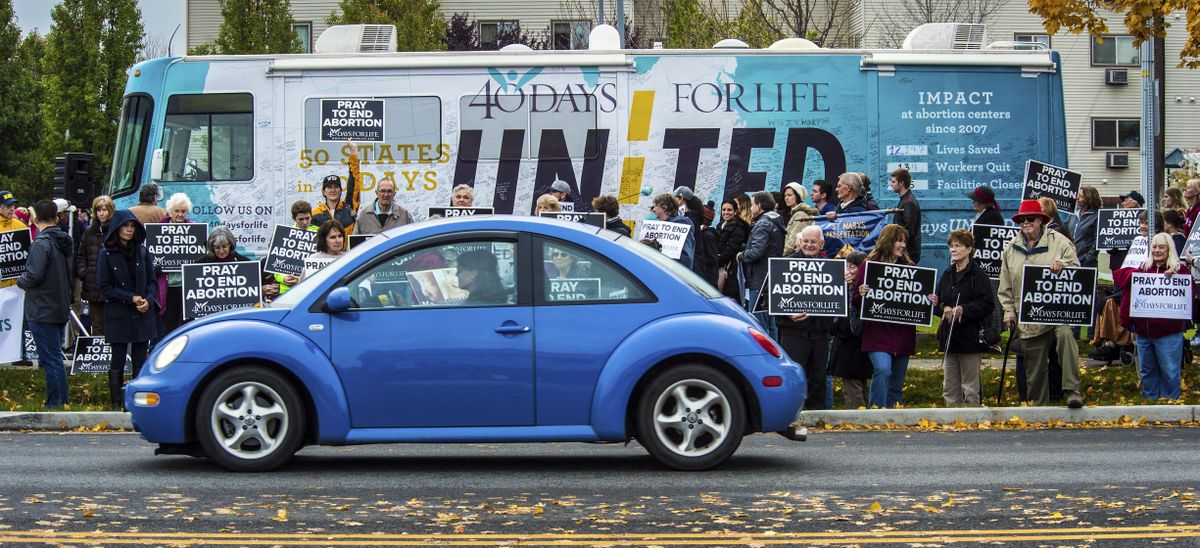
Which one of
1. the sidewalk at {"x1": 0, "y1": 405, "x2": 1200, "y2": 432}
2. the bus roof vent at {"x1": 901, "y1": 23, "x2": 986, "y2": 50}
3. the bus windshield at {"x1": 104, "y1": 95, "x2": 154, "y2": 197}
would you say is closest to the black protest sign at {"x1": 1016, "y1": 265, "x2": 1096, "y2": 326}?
the sidewalk at {"x1": 0, "y1": 405, "x2": 1200, "y2": 432}

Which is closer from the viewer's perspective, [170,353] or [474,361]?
[474,361]

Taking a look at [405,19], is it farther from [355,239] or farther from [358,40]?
[355,239]

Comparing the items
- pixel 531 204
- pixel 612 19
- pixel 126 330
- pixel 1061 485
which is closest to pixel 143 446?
pixel 126 330

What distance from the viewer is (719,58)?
19422 millimetres

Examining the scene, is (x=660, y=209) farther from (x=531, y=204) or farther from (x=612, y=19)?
(x=612, y=19)

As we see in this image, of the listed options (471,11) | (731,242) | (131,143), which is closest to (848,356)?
(731,242)

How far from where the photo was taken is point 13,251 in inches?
628

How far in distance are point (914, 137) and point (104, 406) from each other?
31.2 ft

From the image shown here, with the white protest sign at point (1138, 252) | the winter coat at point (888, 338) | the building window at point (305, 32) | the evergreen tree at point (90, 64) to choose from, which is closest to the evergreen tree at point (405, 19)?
the building window at point (305, 32)

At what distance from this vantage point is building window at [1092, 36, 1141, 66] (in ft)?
146

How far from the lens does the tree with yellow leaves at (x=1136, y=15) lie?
16766mm

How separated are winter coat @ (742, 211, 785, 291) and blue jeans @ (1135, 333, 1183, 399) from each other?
11.1 feet

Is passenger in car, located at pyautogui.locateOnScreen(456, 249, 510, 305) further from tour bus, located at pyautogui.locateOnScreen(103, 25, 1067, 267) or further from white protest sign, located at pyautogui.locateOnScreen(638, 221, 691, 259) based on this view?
tour bus, located at pyautogui.locateOnScreen(103, 25, 1067, 267)

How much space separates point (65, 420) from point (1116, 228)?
10568 mm
